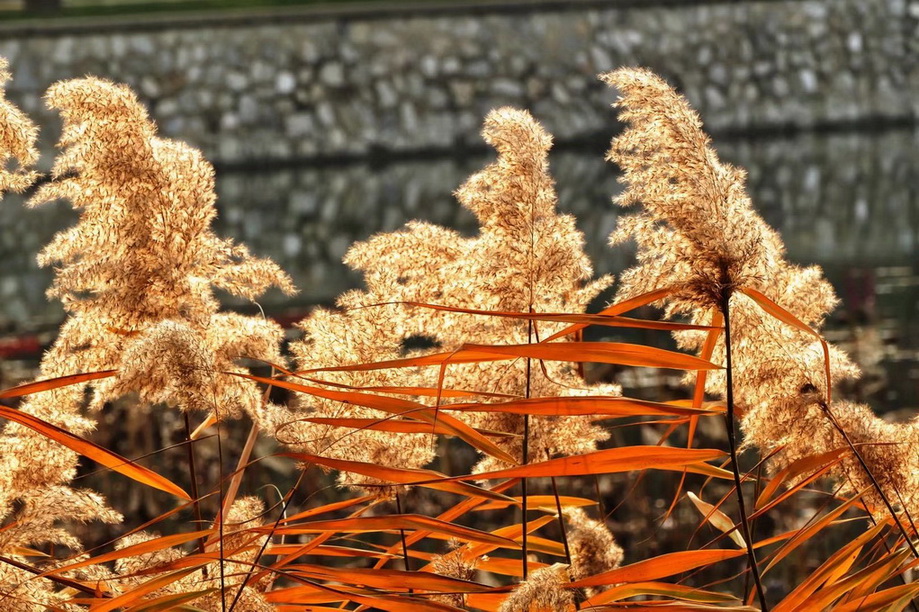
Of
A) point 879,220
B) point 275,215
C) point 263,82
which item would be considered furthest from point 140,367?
point 263,82

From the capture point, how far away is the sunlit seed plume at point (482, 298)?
1.36m

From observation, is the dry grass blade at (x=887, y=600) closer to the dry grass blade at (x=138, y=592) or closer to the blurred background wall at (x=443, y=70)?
the dry grass blade at (x=138, y=592)

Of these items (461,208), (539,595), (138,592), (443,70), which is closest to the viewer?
(539,595)

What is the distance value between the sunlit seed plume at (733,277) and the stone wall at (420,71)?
45.8 feet

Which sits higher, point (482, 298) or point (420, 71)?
point (420, 71)

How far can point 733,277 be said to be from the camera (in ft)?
3.82

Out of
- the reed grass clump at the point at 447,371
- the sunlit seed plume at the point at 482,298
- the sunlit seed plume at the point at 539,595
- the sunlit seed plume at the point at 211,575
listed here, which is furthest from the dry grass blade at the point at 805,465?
the sunlit seed plume at the point at 211,575

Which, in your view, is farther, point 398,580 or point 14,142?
point 14,142

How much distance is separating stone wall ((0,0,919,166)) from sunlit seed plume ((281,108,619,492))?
45.3ft

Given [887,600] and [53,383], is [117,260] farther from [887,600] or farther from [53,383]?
[887,600]

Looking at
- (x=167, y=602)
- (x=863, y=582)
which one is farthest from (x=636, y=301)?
(x=167, y=602)

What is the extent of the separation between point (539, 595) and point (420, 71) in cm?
1472

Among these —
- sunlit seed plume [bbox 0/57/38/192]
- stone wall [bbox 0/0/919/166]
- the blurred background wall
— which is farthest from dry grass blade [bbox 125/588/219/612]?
stone wall [bbox 0/0/919/166]

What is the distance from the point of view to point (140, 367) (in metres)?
1.13
